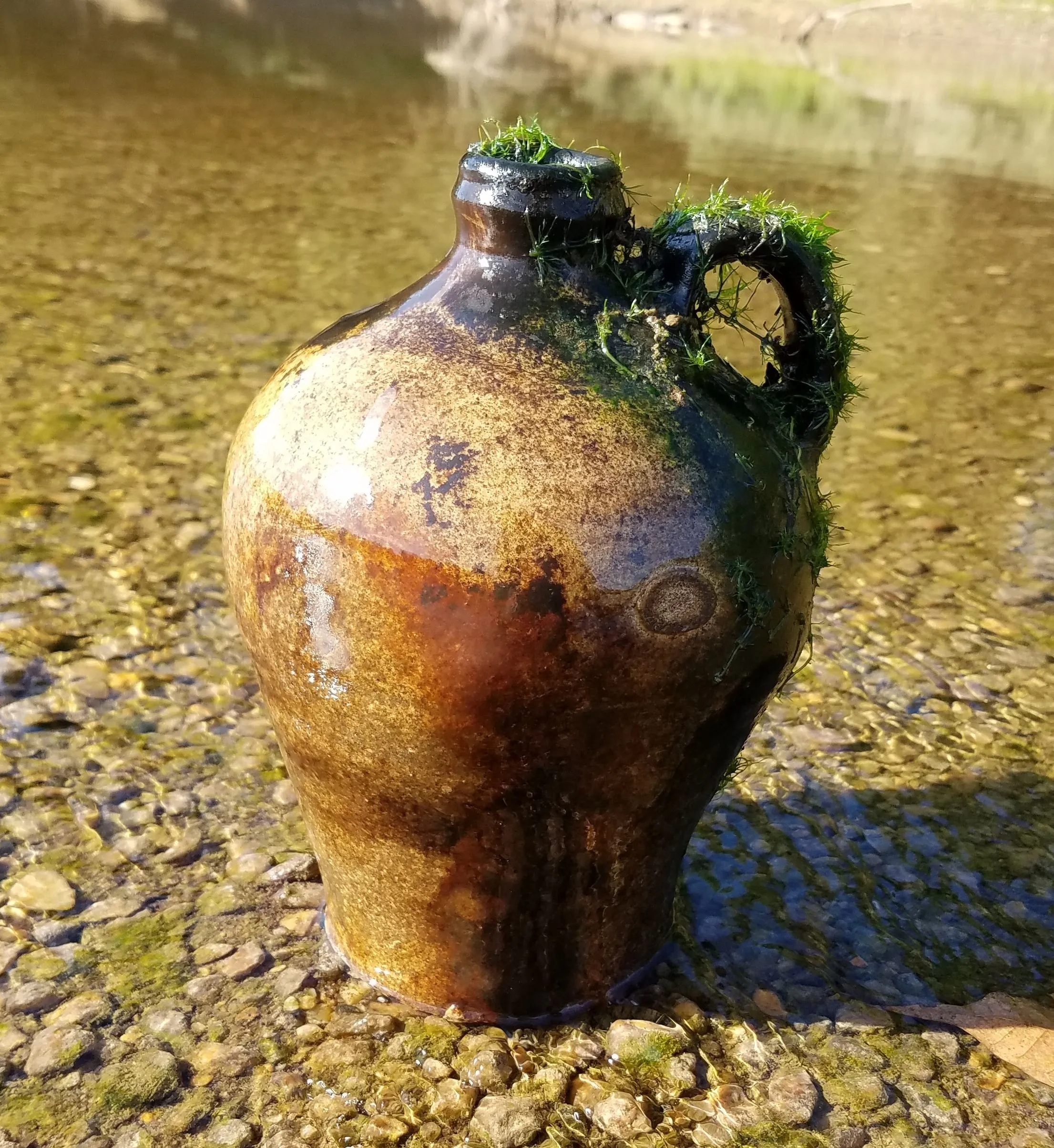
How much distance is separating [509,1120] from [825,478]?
12.2ft

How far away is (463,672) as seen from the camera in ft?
7.20

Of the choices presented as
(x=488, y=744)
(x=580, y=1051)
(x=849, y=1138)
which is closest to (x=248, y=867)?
(x=580, y=1051)

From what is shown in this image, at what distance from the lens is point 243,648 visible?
4.08 metres

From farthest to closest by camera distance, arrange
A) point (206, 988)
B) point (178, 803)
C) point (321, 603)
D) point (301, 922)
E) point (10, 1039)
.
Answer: point (178, 803) < point (301, 922) < point (206, 988) < point (10, 1039) < point (321, 603)

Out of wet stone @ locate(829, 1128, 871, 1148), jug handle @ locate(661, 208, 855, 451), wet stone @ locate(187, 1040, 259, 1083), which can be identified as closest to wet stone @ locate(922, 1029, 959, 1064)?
wet stone @ locate(829, 1128, 871, 1148)

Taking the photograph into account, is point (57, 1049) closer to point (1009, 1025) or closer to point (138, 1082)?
point (138, 1082)

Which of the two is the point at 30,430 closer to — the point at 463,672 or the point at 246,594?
the point at 246,594

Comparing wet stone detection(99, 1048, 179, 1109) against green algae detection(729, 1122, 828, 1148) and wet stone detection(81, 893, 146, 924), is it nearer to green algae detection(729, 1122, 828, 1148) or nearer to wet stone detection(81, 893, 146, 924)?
wet stone detection(81, 893, 146, 924)

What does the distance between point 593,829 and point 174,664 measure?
1.90 m

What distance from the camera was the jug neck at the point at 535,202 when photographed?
89.8 inches

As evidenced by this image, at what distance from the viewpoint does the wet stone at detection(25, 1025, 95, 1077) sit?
2498 millimetres

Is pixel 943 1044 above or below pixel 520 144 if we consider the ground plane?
below

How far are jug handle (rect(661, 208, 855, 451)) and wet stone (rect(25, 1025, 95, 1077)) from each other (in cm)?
182

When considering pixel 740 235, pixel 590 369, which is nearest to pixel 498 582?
pixel 590 369
